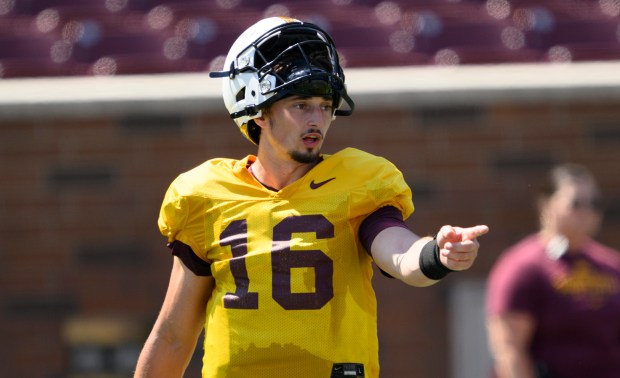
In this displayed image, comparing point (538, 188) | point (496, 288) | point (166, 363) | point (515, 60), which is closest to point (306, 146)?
point (166, 363)

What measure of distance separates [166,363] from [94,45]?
13.1 ft

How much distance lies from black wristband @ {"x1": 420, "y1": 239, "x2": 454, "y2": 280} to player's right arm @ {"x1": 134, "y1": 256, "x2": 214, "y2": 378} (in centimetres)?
71

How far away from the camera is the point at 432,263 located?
2.83 meters

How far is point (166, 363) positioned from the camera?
3.38 m

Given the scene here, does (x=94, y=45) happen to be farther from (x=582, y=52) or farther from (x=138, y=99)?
(x=582, y=52)

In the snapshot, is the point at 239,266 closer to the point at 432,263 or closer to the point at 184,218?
the point at 184,218

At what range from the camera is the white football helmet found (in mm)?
3203

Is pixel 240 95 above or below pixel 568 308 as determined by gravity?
above

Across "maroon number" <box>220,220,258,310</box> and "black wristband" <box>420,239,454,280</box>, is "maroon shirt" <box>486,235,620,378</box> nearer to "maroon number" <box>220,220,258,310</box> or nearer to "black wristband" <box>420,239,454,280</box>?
"maroon number" <box>220,220,258,310</box>

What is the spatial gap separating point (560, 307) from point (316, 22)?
8.97 feet

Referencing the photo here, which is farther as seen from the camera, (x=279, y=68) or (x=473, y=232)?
(x=279, y=68)

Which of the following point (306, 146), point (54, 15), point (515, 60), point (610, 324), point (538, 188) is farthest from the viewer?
point (54, 15)

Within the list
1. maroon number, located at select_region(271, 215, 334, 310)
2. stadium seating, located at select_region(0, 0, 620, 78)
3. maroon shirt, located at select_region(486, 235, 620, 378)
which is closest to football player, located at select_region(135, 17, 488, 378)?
maroon number, located at select_region(271, 215, 334, 310)

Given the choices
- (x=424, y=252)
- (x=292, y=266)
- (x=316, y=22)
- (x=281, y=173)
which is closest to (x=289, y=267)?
(x=292, y=266)
